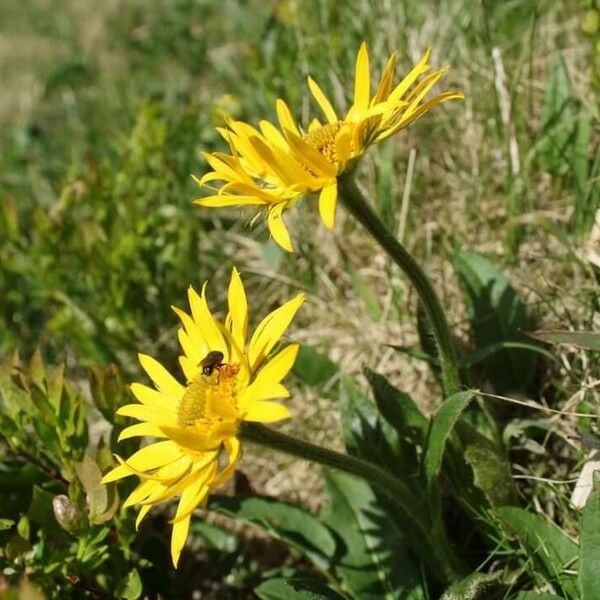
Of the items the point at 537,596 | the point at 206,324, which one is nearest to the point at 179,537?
the point at 206,324

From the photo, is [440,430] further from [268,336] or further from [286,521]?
[286,521]

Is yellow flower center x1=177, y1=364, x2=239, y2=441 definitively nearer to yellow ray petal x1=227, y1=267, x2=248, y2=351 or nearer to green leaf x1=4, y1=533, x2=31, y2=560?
yellow ray petal x1=227, y1=267, x2=248, y2=351

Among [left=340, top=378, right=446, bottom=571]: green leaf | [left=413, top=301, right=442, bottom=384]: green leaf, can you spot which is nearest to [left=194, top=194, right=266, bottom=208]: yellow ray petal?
[left=413, top=301, right=442, bottom=384]: green leaf

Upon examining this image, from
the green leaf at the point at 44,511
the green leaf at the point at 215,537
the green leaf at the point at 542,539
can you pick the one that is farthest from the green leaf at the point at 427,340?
the green leaf at the point at 44,511

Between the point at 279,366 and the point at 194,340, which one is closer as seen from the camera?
the point at 279,366

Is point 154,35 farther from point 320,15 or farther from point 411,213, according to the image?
point 411,213
